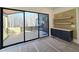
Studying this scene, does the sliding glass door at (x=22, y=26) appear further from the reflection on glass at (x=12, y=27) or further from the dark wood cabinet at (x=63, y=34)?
the dark wood cabinet at (x=63, y=34)

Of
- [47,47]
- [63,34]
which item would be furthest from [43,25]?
[47,47]

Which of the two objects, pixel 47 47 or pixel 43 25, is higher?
pixel 43 25

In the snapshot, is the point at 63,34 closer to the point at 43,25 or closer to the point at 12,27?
the point at 43,25

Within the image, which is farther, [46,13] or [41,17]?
[41,17]

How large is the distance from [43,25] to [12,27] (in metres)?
2.44

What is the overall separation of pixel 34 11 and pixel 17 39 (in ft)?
6.97

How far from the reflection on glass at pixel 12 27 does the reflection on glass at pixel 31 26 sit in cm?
41

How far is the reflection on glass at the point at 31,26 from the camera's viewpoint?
24.7 feet

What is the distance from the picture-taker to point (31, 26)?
7816mm

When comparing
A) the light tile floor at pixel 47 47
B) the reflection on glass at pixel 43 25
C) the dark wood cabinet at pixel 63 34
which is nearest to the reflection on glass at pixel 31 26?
the reflection on glass at pixel 43 25

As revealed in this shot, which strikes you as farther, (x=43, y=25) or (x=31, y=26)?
(x=43, y=25)

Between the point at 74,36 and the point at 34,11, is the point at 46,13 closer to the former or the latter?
the point at 34,11

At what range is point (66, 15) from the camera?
7293 mm
